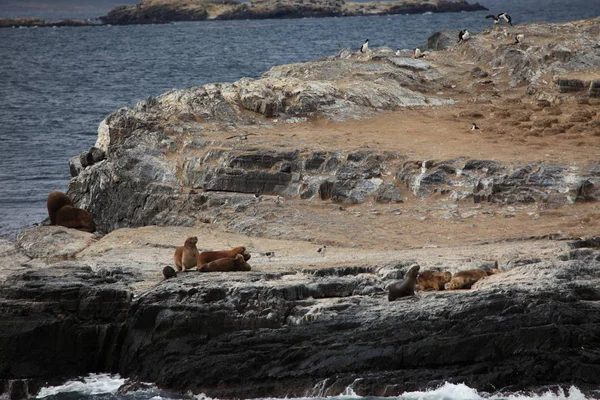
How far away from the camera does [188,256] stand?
17719 mm

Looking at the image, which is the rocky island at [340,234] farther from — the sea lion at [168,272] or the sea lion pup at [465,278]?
the sea lion pup at [465,278]

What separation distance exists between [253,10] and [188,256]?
124952mm

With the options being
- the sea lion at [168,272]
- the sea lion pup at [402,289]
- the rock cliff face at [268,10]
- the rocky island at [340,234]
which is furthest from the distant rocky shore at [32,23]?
the sea lion pup at [402,289]

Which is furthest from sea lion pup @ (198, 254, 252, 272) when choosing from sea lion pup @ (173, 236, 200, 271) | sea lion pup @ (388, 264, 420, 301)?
sea lion pup @ (388, 264, 420, 301)

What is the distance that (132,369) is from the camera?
52.9 feet

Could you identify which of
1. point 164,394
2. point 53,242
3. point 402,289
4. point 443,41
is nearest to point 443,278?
point 402,289

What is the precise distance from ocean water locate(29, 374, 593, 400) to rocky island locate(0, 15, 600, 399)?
14cm

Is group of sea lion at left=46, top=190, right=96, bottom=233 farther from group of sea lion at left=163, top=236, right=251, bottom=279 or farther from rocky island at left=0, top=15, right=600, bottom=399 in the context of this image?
group of sea lion at left=163, top=236, right=251, bottom=279

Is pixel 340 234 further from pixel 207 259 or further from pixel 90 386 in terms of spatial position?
pixel 90 386

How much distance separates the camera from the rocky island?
Answer: 15070 mm

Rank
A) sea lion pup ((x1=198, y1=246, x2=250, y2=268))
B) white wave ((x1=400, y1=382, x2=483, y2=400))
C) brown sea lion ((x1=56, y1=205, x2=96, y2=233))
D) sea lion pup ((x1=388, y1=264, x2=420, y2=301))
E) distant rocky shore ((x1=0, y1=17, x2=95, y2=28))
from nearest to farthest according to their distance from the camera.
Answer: white wave ((x1=400, y1=382, x2=483, y2=400)), sea lion pup ((x1=388, y1=264, x2=420, y2=301)), sea lion pup ((x1=198, y1=246, x2=250, y2=268)), brown sea lion ((x1=56, y1=205, x2=96, y2=233)), distant rocky shore ((x1=0, y1=17, x2=95, y2=28))

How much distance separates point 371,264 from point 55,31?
113345 mm

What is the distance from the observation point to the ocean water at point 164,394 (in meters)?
14.2

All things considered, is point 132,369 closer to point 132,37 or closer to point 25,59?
point 25,59
